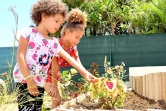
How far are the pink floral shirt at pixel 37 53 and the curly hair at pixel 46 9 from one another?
5.3 inches

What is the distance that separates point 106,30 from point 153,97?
12.7 m

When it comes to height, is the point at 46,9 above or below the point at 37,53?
above

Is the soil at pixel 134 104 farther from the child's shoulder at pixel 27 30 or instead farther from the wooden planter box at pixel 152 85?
the child's shoulder at pixel 27 30

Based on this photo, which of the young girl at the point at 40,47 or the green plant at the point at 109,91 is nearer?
the green plant at the point at 109,91

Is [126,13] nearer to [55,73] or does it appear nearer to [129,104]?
[55,73]

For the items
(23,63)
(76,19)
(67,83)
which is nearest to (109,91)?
(23,63)

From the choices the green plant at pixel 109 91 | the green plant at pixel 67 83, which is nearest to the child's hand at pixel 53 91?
the green plant at pixel 109 91

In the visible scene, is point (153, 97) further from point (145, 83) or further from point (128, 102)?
point (128, 102)

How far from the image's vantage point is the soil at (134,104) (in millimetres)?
2520

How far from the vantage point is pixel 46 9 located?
9.29ft

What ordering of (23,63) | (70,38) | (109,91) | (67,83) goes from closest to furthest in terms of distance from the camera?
(109,91)
(23,63)
(70,38)
(67,83)

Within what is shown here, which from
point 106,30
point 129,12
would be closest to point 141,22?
point 129,12

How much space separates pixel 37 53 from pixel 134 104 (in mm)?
818

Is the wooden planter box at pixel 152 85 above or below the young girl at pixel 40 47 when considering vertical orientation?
below
